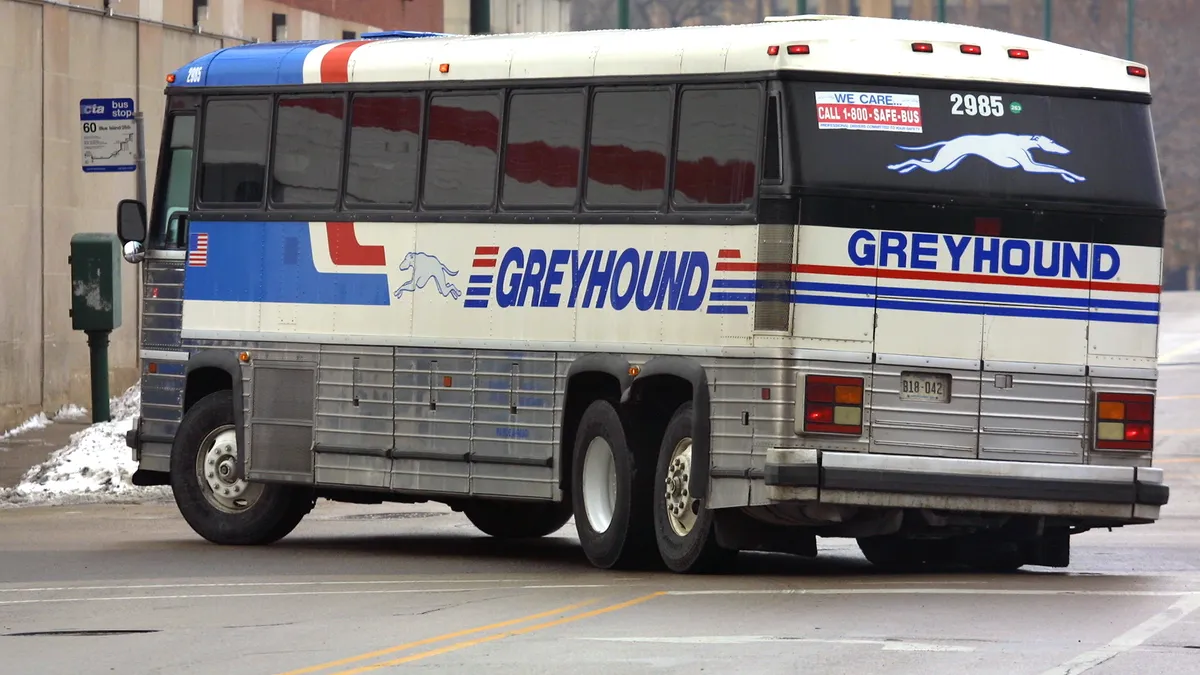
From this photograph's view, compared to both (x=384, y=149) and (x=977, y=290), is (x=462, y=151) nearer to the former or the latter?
(x=384, y=149)

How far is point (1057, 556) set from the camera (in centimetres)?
1516

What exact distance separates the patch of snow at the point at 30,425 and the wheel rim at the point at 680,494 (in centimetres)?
1249

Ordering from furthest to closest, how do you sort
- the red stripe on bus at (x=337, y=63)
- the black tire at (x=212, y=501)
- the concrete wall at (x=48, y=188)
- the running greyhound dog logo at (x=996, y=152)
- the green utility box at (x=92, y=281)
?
the concrete wall at (x=48, y=188), the green utility box at (x=92, y=281), the black tire at (x=212, y=501), the red stripe on bus at (x=337, y=63), the running greyhound dog logo at (x=996, y=152)

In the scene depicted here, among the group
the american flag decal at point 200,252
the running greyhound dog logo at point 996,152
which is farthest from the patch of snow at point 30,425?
the running greyhound dog logo at point 996,152

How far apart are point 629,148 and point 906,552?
3213 mm

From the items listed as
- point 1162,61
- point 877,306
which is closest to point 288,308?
point 877,306

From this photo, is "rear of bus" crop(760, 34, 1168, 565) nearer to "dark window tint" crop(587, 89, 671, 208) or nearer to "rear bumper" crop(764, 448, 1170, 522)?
"rear bumper" crop(764, 448, 1170, 522)

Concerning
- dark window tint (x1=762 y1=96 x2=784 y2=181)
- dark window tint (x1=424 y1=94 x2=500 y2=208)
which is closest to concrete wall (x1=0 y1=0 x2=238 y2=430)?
dark window tint (x1=424 y1=94 x2=500 y2=208)

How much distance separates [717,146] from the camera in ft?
47.1

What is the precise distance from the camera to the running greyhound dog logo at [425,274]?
1605 centimetres

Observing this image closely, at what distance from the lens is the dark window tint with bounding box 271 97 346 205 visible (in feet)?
55.2

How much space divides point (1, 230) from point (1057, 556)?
1416cm

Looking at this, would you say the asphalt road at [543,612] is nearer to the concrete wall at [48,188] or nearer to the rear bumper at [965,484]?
the rear bumper at [965,484]

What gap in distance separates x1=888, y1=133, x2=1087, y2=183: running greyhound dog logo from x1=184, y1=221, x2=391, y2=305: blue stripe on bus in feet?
13.3
